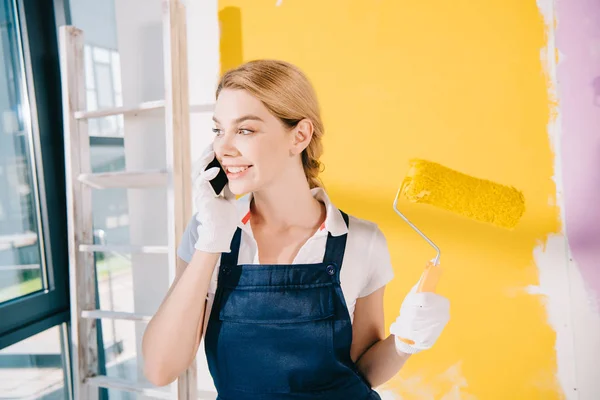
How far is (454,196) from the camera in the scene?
946 mm

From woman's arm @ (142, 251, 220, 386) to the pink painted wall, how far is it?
0.98 m

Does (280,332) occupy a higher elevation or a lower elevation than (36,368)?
higher

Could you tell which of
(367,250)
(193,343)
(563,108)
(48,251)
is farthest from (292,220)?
(48,251)

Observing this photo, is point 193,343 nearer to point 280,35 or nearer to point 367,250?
point 367,250

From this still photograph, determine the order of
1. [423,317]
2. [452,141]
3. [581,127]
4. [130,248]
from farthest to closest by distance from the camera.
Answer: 1. [130,248]
2. [452,141]
3. [581,127]
4. [423,317]

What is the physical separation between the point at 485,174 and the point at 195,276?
870 mm

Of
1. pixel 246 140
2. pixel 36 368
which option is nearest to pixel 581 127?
pixel 246 140

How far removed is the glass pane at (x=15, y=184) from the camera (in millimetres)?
1715

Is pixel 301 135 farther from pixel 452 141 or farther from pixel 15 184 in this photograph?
pixel 15 184

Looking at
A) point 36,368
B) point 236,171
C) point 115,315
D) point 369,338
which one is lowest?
point 36,368

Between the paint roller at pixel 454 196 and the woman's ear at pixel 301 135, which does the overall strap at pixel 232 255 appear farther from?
the paint roller at pixel 454 196

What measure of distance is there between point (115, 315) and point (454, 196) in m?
1.32

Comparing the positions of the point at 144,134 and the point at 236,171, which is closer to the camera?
the point at 236,171

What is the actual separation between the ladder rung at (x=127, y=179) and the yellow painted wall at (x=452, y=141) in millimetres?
646
